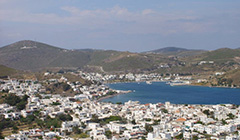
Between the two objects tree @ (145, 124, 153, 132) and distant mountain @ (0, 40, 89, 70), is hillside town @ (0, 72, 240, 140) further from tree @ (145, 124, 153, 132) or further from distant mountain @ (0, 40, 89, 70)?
distant mountain @ (0, 40, 89, 70)

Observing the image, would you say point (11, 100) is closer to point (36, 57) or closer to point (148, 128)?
point (148, 128)

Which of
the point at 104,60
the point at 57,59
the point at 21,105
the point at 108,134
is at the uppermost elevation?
the point at 57,59

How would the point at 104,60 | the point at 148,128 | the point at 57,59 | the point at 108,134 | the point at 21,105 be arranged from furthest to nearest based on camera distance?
the point at 57,59 → the point at 104,60 → the point at 21,105 → the point at 148,128 → the point at 108,134

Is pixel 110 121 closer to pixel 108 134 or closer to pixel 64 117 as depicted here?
pixel 64 117

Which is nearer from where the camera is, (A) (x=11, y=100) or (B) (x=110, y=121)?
(B) (x=110, y=121)

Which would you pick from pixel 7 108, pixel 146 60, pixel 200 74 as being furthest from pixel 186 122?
pixel 146 60

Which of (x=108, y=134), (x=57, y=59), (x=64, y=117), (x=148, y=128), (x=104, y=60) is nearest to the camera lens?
(x=108, y=134)

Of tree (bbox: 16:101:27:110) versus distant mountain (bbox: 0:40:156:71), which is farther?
distant mountain (bbox: 0:40:156:71)

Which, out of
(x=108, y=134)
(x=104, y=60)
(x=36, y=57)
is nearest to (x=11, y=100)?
(x=108, y=134)

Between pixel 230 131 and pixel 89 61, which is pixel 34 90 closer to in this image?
pixel 230 131

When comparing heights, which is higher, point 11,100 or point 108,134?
point 11,100

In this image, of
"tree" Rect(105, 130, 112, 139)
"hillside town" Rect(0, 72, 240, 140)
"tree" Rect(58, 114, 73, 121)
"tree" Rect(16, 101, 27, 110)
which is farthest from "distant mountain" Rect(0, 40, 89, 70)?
"tree" Rect(105, 130, 112, 139)
